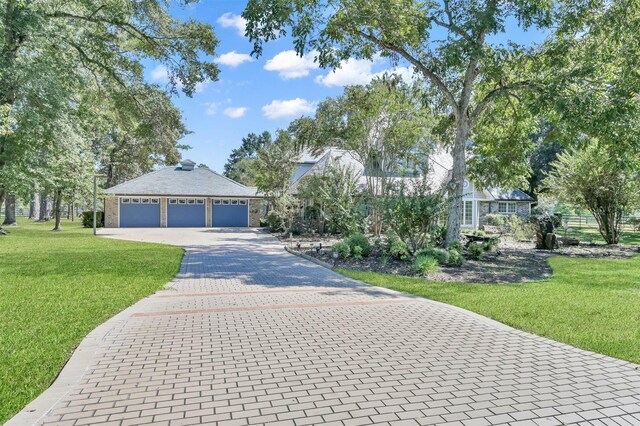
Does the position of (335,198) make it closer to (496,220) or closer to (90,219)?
(496,220)

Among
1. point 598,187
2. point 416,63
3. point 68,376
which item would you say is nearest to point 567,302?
point 68,376

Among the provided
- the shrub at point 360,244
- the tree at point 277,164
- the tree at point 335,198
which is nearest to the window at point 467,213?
the tree at point 335,198

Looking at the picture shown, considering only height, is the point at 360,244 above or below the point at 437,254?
above

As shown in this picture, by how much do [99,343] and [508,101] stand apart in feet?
53.9

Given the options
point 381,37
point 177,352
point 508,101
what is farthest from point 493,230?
point 177,352

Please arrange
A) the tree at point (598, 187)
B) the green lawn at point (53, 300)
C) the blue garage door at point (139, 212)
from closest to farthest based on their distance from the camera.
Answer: the green lawn at point (53, 300) < the tree at point (598, 187) < the blue garage door at point (139, 212)

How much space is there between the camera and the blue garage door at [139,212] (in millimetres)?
32688

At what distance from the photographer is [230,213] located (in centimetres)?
3497

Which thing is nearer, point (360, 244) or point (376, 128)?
point (360, 244)

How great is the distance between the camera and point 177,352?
483 cm

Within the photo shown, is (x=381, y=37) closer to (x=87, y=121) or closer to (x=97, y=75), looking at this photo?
(x=97, y=75)

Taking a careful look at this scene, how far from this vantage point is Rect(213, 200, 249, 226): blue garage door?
3469 centimetres

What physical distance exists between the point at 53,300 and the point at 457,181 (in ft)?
39.6

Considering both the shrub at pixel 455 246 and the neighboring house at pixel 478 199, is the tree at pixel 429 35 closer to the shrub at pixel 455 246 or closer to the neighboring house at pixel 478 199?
the shrub at pixel 455 246
